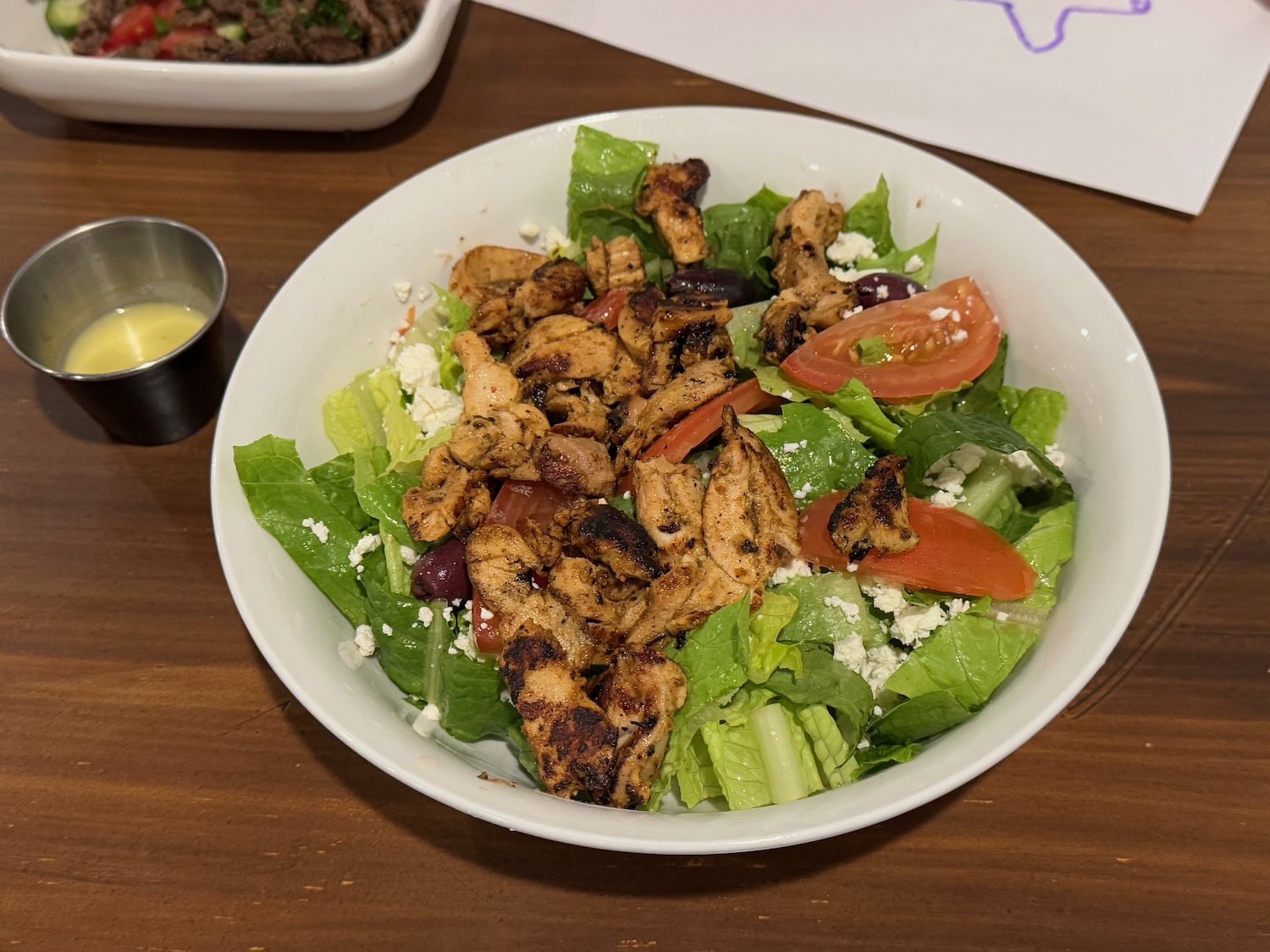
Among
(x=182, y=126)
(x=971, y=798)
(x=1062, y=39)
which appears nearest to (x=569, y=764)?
(x=971, y=798)

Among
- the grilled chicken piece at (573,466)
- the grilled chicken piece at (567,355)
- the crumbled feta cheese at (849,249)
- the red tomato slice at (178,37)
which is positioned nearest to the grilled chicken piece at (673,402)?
the grilled chicken piece at (573,466)

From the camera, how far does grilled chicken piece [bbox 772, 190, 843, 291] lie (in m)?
2.78

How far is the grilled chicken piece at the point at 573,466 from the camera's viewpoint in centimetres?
240

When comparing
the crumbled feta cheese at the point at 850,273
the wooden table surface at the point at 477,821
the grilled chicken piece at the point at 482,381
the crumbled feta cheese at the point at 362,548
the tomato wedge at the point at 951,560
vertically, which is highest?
the crumbled feta cheese at the point at 850,273

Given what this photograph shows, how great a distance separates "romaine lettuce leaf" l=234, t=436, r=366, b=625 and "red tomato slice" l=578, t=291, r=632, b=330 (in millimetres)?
985

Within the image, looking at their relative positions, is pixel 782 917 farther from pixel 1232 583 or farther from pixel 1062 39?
pixel 1062 39

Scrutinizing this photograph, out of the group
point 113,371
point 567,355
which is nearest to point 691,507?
point 567,355

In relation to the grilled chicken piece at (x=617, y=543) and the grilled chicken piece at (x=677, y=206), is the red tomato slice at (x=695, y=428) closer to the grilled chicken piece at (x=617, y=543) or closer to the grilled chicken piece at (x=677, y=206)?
the grilled chicken piece at (x=617, y=543)

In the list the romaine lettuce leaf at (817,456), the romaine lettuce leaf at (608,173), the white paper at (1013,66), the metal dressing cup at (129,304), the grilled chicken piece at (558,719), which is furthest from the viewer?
the white paper at (1013,66)

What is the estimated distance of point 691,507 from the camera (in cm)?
233

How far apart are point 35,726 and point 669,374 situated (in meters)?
2.07

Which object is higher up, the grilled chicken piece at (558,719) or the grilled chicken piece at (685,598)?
the grilled chicken piece at (685,598)

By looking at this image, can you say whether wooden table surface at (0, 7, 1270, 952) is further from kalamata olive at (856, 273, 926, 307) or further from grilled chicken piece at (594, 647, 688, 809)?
kalamata olive at (856, 273, 926, 307)

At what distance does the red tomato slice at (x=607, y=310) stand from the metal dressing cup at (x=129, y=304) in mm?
1198
